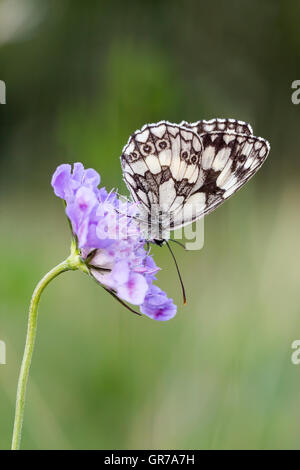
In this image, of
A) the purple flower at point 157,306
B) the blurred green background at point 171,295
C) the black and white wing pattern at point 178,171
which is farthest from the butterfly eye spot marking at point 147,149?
the blurred green background at point 171,295

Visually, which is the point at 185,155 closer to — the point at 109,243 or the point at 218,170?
the point at 218,170

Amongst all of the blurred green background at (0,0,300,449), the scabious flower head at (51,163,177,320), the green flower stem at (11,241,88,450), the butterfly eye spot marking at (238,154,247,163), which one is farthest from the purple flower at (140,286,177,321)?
the blurred green background at (0,0,300,449)

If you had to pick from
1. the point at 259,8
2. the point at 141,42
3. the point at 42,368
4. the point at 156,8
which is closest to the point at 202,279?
the point at 42,368

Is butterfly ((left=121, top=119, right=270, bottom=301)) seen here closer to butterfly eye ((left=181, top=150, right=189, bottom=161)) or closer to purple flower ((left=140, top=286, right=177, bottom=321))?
butterfly eye ((left=181, top=150, right=189, bottom=161))

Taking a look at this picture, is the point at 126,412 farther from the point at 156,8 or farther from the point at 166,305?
the point at 156,8

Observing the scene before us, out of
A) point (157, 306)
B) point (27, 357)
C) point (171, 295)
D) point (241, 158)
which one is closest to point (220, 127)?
point (241, 158)

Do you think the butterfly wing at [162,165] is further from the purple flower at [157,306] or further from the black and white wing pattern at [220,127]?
the purple flower at [157,306]
